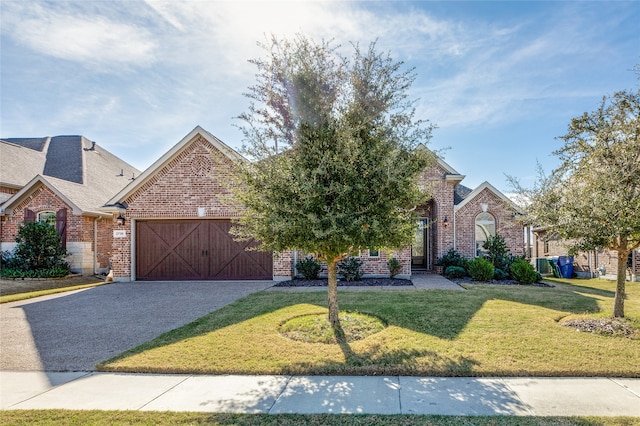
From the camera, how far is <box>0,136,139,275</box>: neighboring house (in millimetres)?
16406

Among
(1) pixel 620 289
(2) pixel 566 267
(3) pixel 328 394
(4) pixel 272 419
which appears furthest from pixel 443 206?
(4) pixel 272 419

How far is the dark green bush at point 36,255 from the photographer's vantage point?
1497 centimetres

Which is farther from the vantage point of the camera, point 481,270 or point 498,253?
point 498,253

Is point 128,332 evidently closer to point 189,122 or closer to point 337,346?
point 337,346

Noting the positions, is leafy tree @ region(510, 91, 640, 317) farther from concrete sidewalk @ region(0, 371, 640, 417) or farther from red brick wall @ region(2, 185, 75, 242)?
red brick wall @ region(2, 185, 75, 242)

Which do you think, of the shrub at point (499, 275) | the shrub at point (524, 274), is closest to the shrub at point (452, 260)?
the shrub at point (499, 275)

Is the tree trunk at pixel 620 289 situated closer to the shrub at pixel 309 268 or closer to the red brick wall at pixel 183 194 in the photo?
the shrub at pixel 309 268

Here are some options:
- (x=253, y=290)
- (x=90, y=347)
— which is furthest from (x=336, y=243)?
(x=253, y=290)

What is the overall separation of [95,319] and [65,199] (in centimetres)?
1048

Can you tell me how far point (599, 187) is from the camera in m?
6.59

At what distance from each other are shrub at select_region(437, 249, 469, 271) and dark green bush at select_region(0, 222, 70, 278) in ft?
51.6

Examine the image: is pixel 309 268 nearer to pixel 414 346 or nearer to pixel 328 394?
pixel 414 346

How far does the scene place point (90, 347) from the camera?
6.22m

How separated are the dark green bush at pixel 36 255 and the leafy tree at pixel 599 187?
674 inches
